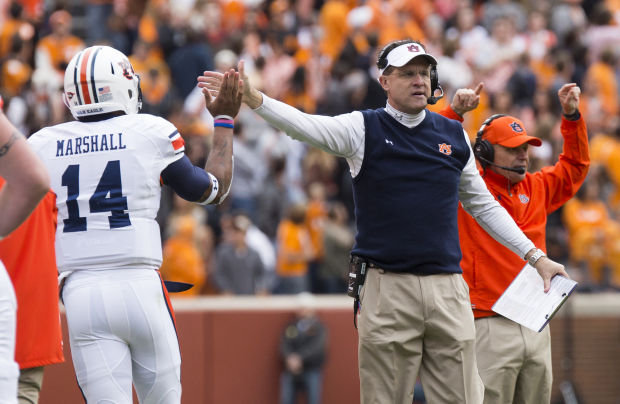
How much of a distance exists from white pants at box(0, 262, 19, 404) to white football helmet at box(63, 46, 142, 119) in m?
1.32

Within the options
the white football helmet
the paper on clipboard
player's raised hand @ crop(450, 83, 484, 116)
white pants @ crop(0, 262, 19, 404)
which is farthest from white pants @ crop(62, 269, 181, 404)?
player's raised hand @ crop(450, 83, 484, 116)

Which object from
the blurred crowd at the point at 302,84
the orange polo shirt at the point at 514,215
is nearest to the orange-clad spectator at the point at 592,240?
the blurred crowd at the point at 302,84

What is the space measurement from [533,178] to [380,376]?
1.91 meters

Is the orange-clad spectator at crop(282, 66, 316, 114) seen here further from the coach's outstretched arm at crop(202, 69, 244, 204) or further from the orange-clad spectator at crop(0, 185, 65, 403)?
the orange-clad spectator at crop(0, 185, 65, 403)

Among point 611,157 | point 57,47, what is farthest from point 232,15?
point 611,157

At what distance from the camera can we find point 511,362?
5977 mm

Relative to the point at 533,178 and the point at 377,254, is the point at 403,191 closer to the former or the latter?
the point at 377,254

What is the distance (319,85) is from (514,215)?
833cm

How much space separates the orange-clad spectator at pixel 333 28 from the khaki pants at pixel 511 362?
31.2 ft

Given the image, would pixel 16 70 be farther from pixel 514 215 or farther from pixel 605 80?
pixel 514 215

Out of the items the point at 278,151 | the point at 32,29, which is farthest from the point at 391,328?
the point at 32,29

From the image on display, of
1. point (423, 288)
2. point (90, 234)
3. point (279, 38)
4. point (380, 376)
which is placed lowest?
point (380, 376)

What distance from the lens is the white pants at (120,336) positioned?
15.5ft

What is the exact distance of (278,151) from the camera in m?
12.9
